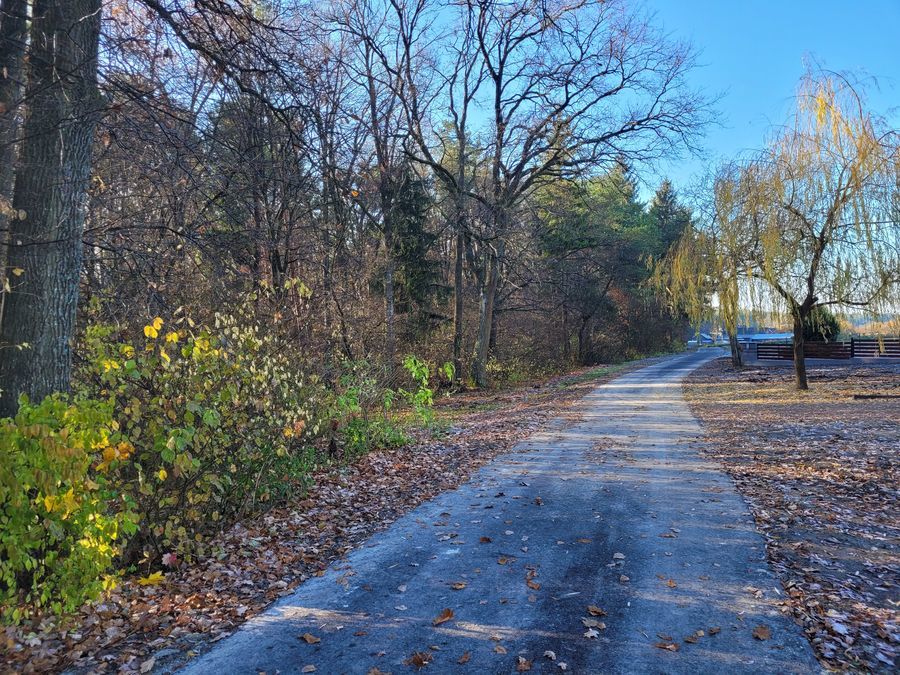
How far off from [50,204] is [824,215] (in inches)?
701

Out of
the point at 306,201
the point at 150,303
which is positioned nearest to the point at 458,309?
the point at 306,201

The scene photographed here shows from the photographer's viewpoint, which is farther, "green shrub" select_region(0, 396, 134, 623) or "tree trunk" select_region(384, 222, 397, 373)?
"tree trunk" select_region(384, 222, 397, 373)

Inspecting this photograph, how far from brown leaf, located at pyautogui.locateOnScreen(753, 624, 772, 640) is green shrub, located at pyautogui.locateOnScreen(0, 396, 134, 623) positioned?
4.28m

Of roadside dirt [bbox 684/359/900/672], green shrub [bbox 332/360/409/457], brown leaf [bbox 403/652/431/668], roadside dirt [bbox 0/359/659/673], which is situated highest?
green shrub [bbox 332/360/409/457]

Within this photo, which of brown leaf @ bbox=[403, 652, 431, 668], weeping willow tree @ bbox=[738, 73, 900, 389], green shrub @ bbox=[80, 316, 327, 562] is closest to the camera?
brown leaf @ bbox=[403, 652, 431, 668]

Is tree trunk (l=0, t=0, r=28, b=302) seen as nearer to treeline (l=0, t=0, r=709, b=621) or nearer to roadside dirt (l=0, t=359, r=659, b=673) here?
treeline (l=0, t=0, r=709, b=621)

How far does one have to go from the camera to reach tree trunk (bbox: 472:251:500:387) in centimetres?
2311

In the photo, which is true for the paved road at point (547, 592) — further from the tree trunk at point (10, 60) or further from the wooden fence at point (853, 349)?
the wooden fence at point (853, 349)

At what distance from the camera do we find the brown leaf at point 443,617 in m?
4.05

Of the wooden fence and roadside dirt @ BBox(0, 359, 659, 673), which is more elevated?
the wooden fence

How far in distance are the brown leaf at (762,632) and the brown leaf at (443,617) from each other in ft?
6.49

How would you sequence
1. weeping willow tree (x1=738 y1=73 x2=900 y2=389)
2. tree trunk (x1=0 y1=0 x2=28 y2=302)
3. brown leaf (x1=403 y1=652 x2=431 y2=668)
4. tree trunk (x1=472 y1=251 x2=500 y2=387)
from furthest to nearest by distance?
tree trunk (x1=472 y1=251 x2=500 y2=387) < weeping willow tree (x1=738 y1=73 x2=900 y2=389) < tree trunk (x1=0 y1=0 x2=28 y2=302) < brown leaf (x1=403 y1=652 x2=431 y2=668)

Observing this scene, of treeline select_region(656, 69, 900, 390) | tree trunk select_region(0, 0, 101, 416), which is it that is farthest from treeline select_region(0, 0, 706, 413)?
treeline select_region(656, 69, 900, 390)

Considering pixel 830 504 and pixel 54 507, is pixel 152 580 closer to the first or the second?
pixel 54 507
